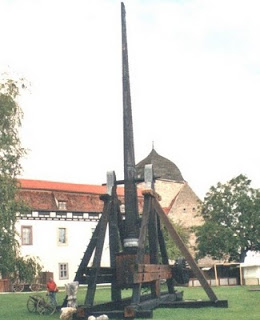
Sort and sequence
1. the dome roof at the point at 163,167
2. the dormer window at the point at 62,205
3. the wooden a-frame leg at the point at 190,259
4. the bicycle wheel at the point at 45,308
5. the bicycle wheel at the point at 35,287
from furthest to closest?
the dome roof at the point at 163,167, the dormer window at the point at 62,205, the bicycle wheel at the point at 35,287, the bicycle wheel at the point at 45,308, the wooden a-frame leg at the point at 190,259

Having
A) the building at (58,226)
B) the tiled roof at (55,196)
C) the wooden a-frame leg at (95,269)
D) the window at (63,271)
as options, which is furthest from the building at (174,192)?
the wooden a-frame leg at (95,269)

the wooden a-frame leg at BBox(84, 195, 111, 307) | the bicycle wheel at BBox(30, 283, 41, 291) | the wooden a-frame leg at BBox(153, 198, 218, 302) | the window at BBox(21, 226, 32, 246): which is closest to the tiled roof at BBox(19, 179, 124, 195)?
the window at BBox(21, 226, 32, 246)

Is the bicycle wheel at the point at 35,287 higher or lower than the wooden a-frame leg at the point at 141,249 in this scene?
lower

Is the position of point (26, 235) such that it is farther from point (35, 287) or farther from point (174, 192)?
point (174, 192)

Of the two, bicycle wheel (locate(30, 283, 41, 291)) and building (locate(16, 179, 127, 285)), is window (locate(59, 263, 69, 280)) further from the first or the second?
bicycle wheel (locate(30, 283, 41, 291))

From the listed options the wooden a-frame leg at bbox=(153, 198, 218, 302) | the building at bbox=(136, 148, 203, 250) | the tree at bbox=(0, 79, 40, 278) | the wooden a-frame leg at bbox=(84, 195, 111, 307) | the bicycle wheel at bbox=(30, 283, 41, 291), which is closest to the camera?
the wooden a-frame leg at bbox=(84, 195, 111, 307)

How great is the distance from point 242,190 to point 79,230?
12.5m

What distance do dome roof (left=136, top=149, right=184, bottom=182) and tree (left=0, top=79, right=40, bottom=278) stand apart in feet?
134

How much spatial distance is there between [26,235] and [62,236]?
9.85 feet

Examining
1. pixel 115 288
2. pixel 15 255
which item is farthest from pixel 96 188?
pixel 115 288

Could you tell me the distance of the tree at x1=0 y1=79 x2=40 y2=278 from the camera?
21500 millimetres

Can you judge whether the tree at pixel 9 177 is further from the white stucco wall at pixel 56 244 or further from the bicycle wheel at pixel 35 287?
the white stucco wall at pixel 56 244

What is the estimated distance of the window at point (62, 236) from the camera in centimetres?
4444

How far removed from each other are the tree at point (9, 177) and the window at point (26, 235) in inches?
787
